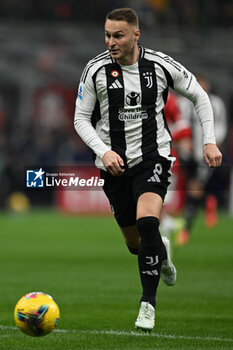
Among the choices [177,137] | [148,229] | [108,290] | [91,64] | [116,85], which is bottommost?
[108,290]

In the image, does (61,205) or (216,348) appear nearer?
(216,348)

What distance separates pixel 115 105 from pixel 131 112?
0.13 metres

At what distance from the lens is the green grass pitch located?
5680 millimetres

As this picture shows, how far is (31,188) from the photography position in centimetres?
652

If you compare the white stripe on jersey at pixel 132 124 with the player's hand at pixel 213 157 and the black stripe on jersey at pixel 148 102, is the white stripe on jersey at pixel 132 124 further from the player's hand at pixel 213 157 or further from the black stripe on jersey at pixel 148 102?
the player's hand at pixel 213 157

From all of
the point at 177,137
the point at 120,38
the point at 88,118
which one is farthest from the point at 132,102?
the point at 177,137

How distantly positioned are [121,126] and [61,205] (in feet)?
56.5

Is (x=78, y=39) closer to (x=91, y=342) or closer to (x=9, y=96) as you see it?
(x=9, y=96)

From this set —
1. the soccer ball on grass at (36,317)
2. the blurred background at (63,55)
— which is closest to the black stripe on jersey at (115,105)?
the soccer ball on grass at (36,317)

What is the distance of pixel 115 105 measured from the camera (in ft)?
20.9

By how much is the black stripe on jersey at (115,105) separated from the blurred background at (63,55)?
17.0m

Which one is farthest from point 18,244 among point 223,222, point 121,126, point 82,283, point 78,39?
point 78,39

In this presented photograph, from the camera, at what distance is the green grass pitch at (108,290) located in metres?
5.68

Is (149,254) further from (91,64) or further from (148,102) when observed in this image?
(91,64)
